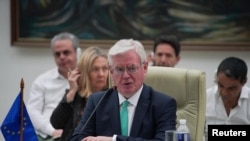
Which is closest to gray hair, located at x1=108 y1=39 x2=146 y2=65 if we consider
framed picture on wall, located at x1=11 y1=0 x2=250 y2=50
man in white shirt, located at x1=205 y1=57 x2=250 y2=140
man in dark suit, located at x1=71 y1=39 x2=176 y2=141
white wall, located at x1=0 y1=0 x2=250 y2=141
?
man in dark suit, located at x1=71 y1=39 x2=176 y2=141

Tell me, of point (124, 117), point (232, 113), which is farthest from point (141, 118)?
point (232, 113)

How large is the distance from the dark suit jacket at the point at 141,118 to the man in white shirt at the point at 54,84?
1679mm

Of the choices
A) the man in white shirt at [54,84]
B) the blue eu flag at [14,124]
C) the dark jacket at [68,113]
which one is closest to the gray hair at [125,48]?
the blue eu flag at [14,124]

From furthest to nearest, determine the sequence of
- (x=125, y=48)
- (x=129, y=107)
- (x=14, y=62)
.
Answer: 1. (x=14, y=62)
2. (x=129, y=107)
3. (x=125, y=48)

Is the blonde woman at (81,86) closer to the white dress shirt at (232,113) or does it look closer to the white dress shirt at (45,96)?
the white dress shirt at (45,96)

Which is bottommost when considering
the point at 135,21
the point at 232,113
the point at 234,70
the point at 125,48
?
the point at 232,113

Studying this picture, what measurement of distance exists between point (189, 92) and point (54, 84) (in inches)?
73.2

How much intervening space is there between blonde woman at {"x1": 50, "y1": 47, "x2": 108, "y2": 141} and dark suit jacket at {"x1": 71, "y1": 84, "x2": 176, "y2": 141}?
99 cm

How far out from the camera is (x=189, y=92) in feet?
9.71

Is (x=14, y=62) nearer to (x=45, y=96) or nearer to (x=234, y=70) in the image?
(x=45, y=96)

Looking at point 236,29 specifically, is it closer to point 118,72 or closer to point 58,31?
point 58,31

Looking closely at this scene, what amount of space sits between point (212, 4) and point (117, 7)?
2.97 ft

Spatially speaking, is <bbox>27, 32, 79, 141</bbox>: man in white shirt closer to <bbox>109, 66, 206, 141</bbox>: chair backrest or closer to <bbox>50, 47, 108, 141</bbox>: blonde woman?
<bbox>50, 47, 108, 141</bbox>: blonde woman

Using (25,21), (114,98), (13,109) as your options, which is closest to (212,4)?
(25,21)
